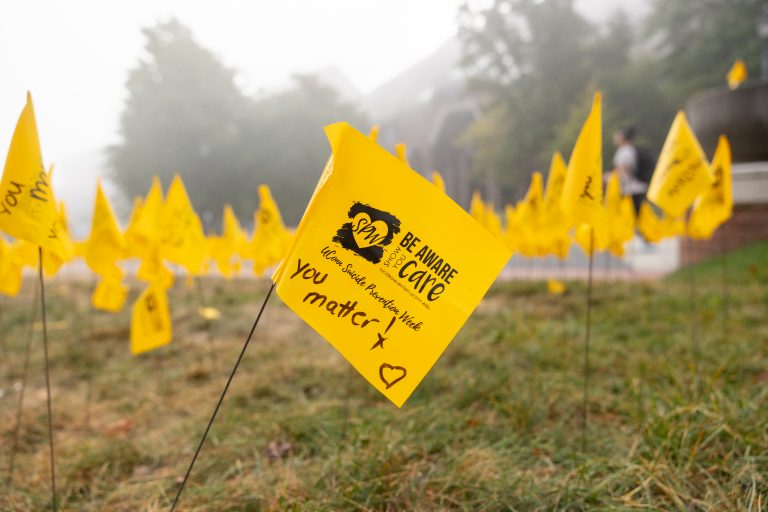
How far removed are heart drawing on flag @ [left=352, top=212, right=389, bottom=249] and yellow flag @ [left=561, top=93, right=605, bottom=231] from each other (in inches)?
36.6

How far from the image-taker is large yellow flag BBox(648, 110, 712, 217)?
8.42 feet

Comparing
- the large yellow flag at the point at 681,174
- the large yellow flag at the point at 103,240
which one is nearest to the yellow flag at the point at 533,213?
the large yellow flag at the point at 681,174

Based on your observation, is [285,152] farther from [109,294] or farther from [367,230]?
[367,230]

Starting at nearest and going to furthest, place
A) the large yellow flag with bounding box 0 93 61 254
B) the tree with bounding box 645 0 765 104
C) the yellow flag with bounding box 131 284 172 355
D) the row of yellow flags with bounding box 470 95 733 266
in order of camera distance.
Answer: the large yellow flag with bounding box 0 93 61 254 → the row of yellow flags with bounding box 470 95 733 266 → the yellow flag with bounding box 131 284 172 355 → the tree with bounding box 645 0 765 104

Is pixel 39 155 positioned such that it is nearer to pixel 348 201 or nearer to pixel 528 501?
pixel 348 201

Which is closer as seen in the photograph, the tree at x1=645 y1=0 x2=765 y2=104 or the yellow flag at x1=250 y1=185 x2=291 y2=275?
the yellow flag at x1=250 y1=185 x2=291 y2=275

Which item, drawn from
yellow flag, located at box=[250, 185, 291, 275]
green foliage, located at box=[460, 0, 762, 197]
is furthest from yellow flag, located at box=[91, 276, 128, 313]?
green foliage, located at box=[460, 0, 762, 197]

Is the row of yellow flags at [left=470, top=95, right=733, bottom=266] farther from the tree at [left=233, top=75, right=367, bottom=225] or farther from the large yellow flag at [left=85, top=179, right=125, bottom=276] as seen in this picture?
→ the tree at [left=233, top=75, right=367, bottom=225]

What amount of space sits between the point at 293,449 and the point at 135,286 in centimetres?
697

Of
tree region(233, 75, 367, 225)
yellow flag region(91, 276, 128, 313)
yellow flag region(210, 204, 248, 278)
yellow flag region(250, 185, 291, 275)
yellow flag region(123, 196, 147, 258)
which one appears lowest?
yellow flag region(91, 276, 128, 313)

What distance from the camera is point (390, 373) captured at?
126 centimetres

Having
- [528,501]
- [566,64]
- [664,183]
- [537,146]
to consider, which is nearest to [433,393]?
[528,501]

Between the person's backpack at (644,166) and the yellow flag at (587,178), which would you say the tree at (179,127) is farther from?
the yellow flag at (587,178)

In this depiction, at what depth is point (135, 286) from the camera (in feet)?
26.8
